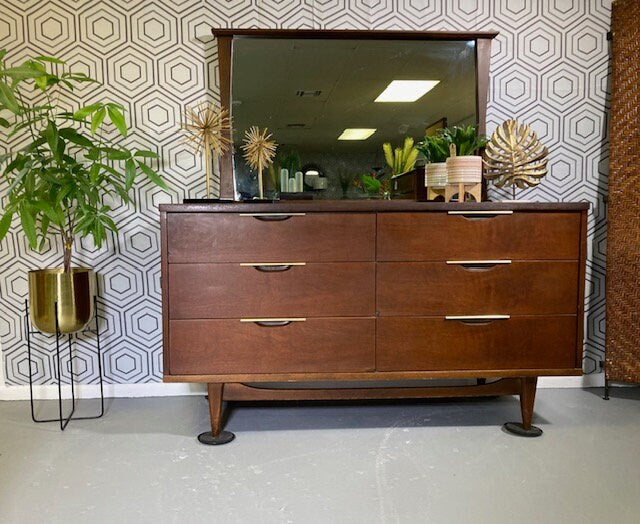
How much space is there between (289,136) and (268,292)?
0.76 metres

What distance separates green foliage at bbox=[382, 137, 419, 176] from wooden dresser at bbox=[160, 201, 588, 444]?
514 mm

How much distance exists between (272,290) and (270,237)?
0.18 meters

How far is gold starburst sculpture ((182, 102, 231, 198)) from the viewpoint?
6.59ft

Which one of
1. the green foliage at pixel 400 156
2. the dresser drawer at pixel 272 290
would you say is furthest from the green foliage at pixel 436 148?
the dresser drawer at pixel 272 290

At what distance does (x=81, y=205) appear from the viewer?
5.91 feet

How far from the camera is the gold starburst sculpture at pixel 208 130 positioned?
2.01 meters

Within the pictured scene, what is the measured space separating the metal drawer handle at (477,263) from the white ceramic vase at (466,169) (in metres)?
0.32

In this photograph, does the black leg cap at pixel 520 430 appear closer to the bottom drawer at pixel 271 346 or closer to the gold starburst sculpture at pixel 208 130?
the bottom drawer at pixel 271 346

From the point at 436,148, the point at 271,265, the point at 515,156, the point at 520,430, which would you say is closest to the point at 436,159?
the point at 436,148

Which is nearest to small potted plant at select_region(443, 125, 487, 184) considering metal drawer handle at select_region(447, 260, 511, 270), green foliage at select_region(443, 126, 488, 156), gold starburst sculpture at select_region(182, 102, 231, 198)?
green foliage at select_region(443, 126, 488, 156)

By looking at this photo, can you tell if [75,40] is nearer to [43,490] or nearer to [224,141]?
[224,141]

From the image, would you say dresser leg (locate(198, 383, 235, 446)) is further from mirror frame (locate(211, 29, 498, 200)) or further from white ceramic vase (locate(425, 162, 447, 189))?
white ceramic vase (locate(425, 162, 447, 189))

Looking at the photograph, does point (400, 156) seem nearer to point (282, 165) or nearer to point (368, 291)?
point (282, 165)

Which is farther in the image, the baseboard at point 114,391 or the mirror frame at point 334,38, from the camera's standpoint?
the baseboard at point 114,391
